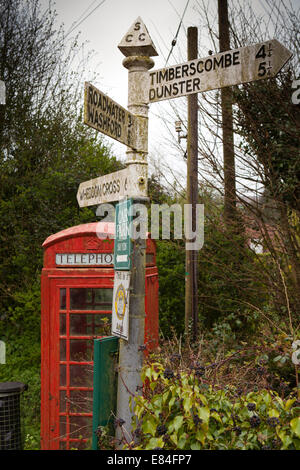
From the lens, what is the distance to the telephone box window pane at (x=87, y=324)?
432 centimetres

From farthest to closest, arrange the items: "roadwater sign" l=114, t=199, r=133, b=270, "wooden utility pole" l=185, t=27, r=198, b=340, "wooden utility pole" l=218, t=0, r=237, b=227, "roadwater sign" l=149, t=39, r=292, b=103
Answer: "wooden utility pole" l=185, t=27, r=198, b=340, "wooden utility pole" l=218, t=0, r=237, b=227, "roadwater sign" l=114, t=199, r=133, b=270, "roadwater sign" l=149, t=39, r=292, b=103

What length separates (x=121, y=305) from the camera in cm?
270

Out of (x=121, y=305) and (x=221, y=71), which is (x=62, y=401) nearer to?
(x=121, y=305)

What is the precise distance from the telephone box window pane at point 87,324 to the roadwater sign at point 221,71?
2.33 meters

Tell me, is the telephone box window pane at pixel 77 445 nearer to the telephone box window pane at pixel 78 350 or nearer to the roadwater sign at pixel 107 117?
the telephone box window pane at pixel 78 350

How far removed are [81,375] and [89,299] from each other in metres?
0.78

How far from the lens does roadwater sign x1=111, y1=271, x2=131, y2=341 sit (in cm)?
263

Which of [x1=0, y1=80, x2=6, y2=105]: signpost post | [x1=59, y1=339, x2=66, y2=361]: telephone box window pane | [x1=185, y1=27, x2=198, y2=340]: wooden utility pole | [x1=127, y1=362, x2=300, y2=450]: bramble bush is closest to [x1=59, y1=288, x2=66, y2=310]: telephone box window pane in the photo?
[x1=59, y1=339, x2=66, y2=361]: telephone box window pane

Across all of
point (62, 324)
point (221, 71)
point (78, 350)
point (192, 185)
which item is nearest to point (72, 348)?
point (78, 350)

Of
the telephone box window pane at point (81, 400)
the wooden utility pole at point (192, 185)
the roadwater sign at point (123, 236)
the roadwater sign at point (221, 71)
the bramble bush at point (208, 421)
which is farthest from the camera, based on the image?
the wooden utility pole at point (192, 185)

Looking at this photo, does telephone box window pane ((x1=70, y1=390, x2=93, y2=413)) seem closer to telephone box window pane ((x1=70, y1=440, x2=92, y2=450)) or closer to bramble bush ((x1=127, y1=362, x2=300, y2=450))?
telephone box window pane ((x1=70, y1=440, x2=92, y2=450))

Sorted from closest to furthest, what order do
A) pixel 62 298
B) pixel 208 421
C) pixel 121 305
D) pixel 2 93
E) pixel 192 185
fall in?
1. pixel 208 421
2. pixel 121 305
3. pixel 62 298
4. pixel 192 185
5. pixel 2 93

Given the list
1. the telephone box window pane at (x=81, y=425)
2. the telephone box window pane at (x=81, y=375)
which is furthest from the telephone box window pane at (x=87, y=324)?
the telephone box window pane at (x=81, y=425)

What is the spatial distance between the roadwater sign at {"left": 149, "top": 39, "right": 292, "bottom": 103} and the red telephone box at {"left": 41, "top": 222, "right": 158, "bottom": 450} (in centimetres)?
176
